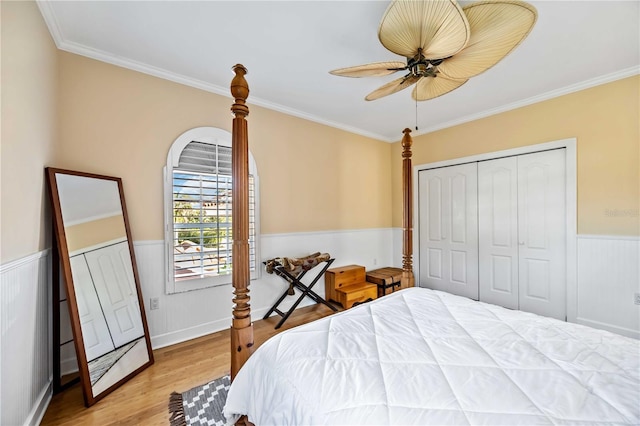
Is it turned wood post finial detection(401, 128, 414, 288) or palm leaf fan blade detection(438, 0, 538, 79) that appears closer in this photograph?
palm leaf fan blade detection(438, 0, 538, 79)

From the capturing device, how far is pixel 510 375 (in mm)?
1018

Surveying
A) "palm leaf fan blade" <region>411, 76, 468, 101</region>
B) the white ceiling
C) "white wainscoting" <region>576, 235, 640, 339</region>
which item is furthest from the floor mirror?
"white wainscoting" <region>576, 235, 640, 339</region>

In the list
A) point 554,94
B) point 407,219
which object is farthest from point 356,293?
point 554,94

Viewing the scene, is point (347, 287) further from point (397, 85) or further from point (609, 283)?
point (609, 283)

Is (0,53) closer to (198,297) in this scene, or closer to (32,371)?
(32,371)

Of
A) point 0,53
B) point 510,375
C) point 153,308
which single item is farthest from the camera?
point 153,308

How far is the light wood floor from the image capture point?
63.1 inches

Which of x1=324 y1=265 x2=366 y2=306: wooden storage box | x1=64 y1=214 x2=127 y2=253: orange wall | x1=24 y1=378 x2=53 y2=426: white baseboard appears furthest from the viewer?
x1=324 y1=265 x2=366 y2=306: wooden storage box

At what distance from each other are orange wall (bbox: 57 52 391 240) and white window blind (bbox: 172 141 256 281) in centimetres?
16

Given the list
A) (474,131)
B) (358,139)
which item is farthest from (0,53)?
(474,131)

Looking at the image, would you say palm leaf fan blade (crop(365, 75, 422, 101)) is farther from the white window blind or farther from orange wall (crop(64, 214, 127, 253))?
orange wall (crop(64, 214, 127, 253))

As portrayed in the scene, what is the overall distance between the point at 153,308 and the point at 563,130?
455 cm

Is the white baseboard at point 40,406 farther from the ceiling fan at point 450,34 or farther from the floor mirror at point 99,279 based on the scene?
the ceiling fan at point 450,34

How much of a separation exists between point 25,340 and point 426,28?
2.79m
